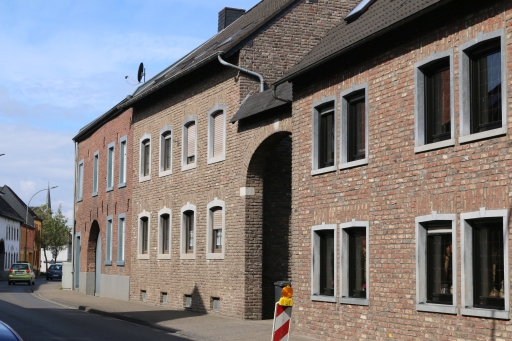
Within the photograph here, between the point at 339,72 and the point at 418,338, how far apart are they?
592cm

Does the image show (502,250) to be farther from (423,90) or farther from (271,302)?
(271,302)

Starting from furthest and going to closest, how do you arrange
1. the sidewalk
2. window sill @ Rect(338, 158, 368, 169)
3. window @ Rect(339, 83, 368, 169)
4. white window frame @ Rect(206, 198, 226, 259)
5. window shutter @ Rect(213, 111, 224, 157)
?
window shutter @ Rect(213, 111, 224, 157)
white window frame @ Rect(206, 198, 226, 259)
the sidewalk
window @ Rect(339, 83, 368, 169)
window sill @ Rect(338, 158, 368, 169)

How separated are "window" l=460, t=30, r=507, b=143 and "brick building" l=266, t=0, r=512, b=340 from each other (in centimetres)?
2

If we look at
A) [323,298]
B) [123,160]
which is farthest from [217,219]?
[123,160]

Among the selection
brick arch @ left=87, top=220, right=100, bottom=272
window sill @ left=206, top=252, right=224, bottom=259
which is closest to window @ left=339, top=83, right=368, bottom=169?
window sill @ left=206, top=252, right=224, bottom=259

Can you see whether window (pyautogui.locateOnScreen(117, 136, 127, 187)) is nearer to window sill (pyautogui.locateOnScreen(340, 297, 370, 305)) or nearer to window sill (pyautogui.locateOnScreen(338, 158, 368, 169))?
window sill (pyautogui.locateOnScreen(338, 158, 368, 169))

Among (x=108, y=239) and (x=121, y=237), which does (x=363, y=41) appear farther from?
(x=108, y=239)

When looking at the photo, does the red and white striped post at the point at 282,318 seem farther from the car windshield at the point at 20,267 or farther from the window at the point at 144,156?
the car windshield at the point at 20,267

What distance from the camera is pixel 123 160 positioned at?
35.0 meters

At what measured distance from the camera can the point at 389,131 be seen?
1576cm

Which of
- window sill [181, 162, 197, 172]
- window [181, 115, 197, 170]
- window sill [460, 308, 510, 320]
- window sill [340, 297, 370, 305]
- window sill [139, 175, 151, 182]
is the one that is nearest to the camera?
window sill [460, 308, 510, 320]

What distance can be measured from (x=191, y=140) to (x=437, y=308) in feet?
48.3

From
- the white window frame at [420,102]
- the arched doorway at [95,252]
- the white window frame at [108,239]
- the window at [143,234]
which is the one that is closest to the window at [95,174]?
the arched doorway at [95,252]

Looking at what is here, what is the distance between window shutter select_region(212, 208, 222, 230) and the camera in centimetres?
2488
